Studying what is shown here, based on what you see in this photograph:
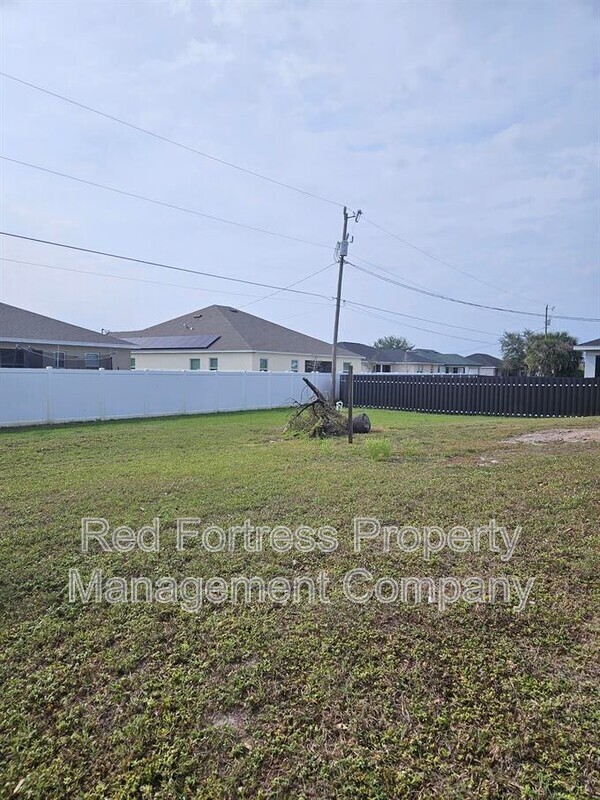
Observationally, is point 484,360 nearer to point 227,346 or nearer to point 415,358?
point 415,358

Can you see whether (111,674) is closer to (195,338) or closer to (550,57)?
(550,57)

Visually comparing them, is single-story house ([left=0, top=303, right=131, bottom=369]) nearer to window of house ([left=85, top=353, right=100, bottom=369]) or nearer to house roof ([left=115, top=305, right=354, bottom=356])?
window of house ([left=85, top=353, right=100, bottom=369])

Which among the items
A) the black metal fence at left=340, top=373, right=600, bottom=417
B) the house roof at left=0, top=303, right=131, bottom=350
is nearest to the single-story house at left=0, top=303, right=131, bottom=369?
the house roof at left=0, top=303, right=131, bottom=350

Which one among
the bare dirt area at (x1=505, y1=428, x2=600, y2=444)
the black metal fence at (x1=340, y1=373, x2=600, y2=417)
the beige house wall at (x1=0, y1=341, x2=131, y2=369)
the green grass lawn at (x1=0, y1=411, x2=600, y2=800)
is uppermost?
the beige house wall at (x1=0, y1=341, x2=131, y2=369)

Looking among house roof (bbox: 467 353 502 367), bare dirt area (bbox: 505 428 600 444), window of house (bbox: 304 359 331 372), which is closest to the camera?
bare dirt area (bbox: 505 428 600 444)

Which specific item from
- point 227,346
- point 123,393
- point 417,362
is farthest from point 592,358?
point 417,362

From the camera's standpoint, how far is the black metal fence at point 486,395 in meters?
15.2

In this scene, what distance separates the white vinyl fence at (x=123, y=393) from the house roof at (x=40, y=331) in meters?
5.57

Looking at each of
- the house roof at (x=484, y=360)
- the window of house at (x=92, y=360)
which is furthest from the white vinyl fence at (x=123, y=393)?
the house roof at (x=484, y=360)

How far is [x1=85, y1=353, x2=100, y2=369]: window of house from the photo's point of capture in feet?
62.5

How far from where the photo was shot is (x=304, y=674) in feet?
7.23

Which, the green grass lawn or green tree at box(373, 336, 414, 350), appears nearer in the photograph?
the green grass lawn

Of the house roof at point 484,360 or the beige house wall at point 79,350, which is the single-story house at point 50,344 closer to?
the beige house wall at point 79,350

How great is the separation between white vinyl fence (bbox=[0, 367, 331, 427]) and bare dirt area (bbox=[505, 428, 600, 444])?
9.87 metres
